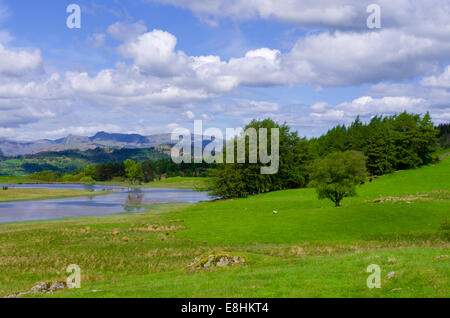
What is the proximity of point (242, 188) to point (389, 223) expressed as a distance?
6490 cm

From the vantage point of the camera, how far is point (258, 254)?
30984mm

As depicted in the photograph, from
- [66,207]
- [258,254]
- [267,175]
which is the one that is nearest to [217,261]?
[258,254]

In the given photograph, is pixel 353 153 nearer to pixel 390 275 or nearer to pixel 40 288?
pixel 390 275

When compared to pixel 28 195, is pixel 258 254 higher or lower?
higher

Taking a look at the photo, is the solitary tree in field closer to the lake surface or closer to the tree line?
the tree line

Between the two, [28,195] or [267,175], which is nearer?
[267,175]

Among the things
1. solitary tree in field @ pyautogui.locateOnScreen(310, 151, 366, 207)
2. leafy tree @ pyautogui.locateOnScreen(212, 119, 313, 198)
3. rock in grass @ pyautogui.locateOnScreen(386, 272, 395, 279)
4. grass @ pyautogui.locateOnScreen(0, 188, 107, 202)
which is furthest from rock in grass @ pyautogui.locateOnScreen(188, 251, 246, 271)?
grass @ pyautogui.locateOnScreen(0, 188, 107, 202)

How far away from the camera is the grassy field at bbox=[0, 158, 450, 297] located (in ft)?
54.6
